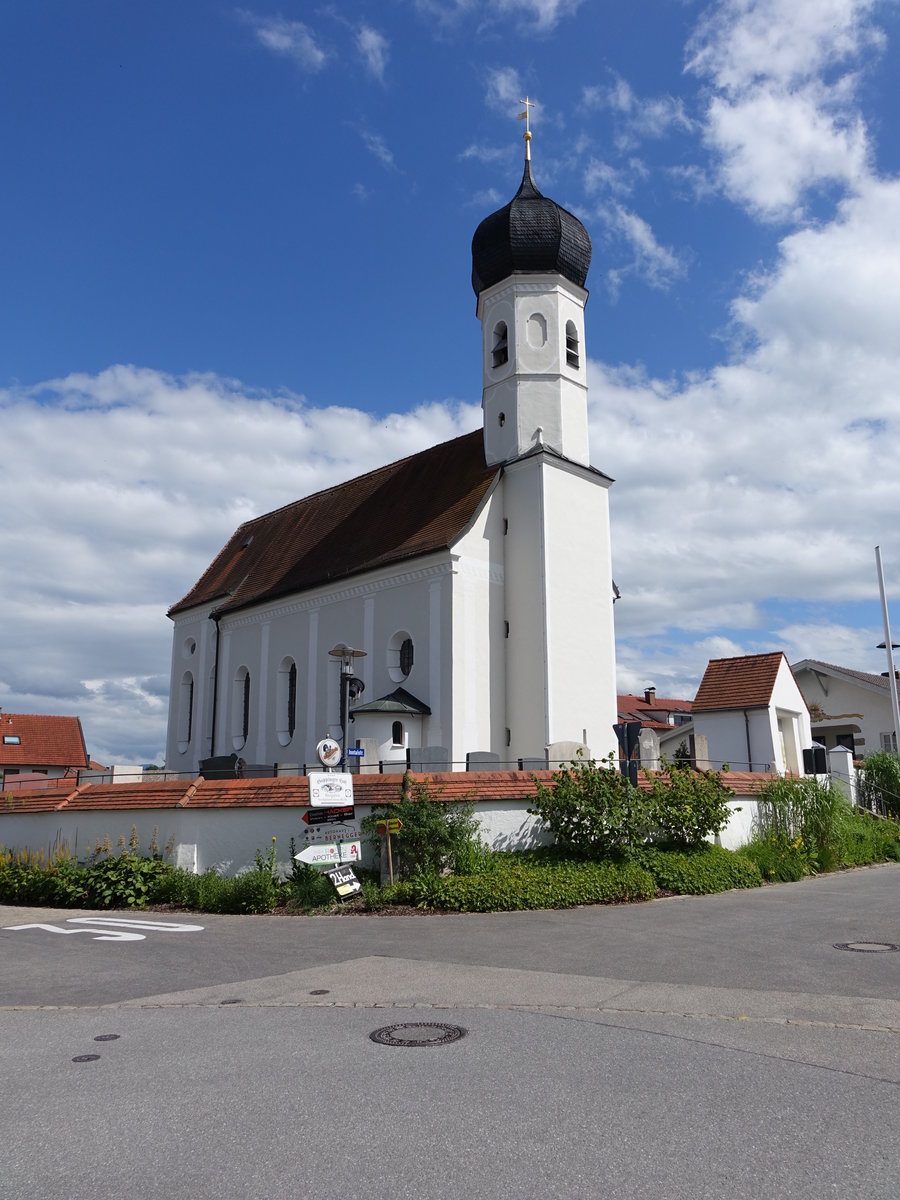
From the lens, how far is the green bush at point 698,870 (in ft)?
52.2

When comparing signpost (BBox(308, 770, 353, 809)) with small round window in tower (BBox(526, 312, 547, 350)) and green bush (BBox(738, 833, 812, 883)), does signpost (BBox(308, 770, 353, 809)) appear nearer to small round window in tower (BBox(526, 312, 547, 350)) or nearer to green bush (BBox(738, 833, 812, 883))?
green bush (BBox(738, 833, 812, 883))

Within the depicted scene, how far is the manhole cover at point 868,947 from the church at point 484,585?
43.5 ft

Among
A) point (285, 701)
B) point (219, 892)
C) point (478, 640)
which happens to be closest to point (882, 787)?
point (478, 640)

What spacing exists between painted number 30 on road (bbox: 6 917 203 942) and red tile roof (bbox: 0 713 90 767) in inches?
2140

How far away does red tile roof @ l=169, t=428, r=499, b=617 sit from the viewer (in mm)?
28562

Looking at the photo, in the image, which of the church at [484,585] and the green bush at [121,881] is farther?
the church at [484,585]

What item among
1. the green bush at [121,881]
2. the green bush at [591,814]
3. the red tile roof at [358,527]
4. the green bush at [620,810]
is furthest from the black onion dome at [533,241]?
the green bush at [121,881]

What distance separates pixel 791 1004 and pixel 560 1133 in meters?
3.72

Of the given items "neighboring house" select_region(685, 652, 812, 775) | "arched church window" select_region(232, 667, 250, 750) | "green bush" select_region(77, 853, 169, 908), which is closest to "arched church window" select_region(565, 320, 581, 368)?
"neighboring house" select_region(685, 652, 812, 775)

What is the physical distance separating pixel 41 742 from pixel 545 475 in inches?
2040

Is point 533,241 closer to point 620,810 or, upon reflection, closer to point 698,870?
point 620,810

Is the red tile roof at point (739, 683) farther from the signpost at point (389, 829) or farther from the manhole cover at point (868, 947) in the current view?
the manhole cover at point (868, 947)

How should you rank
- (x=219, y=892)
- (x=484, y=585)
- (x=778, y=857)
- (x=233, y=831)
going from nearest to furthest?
(x=219, y=892), (x=233, y=831), (x=778, y=857), (x=484, y=585)

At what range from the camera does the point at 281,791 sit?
1658 centimetres
